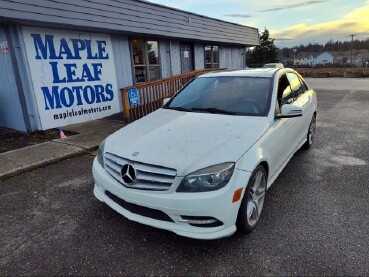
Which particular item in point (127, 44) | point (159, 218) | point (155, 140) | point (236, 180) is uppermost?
point (127, 44)

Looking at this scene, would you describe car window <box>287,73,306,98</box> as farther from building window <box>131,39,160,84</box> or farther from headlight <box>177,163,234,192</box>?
building window <box>131,39,160,84</box>

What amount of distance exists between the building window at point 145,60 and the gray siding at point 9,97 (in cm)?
391

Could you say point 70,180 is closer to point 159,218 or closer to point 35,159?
point 35,159

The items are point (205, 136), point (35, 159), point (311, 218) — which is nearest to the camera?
point (205, 136)

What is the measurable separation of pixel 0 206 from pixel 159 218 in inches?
94.3

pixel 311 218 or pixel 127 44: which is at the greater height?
pixel 127 44

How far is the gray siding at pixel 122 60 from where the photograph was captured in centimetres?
890

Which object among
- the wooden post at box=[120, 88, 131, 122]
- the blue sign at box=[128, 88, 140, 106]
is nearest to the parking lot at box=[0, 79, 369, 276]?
the wooden post at box=[120, 88, 131, 122]

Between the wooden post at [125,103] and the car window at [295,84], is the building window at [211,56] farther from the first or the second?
the car window at [295,84]

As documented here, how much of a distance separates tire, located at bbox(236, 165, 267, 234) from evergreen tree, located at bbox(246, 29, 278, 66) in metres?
45.0

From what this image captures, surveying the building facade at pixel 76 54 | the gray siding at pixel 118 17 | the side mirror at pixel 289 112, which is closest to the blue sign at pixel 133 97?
the building facade at pixel 76 54

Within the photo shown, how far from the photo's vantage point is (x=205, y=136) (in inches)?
115

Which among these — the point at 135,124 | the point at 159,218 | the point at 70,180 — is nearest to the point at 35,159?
the point at 70,180

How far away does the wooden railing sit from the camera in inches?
309
